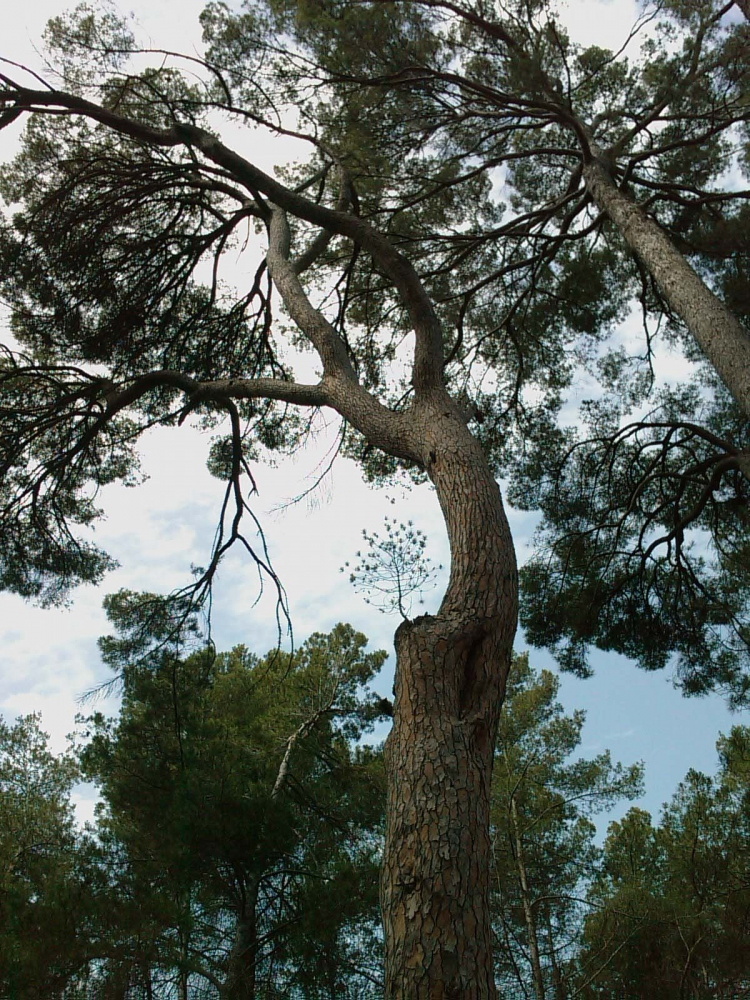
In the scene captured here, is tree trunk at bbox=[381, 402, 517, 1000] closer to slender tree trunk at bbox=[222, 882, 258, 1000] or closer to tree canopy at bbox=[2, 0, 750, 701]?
tree canopy at bbox=[2, 0, 750, 701]

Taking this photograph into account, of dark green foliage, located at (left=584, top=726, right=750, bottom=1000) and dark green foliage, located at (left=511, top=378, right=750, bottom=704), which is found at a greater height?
dark green foliage, located at (left=511, top=378, right=750, bottom=704)

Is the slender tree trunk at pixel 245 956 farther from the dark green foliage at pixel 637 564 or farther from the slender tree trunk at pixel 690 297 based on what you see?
the slender tree trunk at pixel 690 297

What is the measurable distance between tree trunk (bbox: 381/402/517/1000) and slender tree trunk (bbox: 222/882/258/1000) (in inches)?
166

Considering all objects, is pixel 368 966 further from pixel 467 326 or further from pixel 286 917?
pixel 467 326

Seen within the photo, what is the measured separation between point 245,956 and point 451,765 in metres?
4.76

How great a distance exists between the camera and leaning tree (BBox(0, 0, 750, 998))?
4367 mm

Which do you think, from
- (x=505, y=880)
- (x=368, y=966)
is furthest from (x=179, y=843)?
(x=505, y=880)

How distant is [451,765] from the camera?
229cm

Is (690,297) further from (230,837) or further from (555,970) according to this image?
(555,970)

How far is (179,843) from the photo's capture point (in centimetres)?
562

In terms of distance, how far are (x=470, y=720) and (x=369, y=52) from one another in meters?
5.36

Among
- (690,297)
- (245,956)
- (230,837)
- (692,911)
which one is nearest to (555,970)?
(692,911)

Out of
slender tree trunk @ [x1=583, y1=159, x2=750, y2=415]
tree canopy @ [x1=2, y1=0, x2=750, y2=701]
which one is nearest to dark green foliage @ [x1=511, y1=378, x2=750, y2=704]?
tree canopy @ [x1=2, y1=0, x2=750, y2=701]

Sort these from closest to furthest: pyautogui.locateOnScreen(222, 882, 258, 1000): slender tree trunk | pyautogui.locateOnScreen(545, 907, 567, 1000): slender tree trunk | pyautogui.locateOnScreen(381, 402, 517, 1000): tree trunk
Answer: pyautogui.locateOnScreen(381, 402, 517, 1000): tree trunk → pyautogui.locateOnScreen(222, 882, 258, 1000): slender tree trunk → pyautogui.locateOnScreen(545, 907, 567, 1000): slender tree trunk
